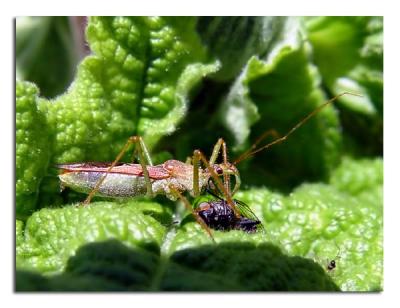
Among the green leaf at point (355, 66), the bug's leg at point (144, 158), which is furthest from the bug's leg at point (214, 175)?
the green leaf at point (355, 66)

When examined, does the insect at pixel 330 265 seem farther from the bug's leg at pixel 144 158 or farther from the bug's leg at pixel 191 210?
the bug's leg at pixel 144 158

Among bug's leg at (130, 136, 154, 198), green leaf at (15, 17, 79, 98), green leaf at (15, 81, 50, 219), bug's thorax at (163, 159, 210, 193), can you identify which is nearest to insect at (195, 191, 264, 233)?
bug's thorax at (163, 159, 210, 193)

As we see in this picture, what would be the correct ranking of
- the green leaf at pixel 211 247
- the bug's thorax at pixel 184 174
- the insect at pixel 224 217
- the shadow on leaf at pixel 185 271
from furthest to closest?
the bug's thorax at pixel 184 174 → the insect at pixel 224 217 → the green leaf at pixel 211 247 → the shadow on leaf at pixel 185 271

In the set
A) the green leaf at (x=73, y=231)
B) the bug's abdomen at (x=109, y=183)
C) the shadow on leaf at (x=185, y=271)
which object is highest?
the bug's abdomen at (x=109, y=183)

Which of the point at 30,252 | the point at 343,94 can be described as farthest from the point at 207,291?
the point at 343,94

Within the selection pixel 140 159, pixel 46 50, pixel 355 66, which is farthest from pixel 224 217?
pixel 46 50

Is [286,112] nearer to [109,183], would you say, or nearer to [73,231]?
[109,183]

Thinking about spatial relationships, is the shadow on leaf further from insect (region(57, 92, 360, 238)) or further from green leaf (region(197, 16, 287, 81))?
green leaf (region(197, 16, 287, 81))
